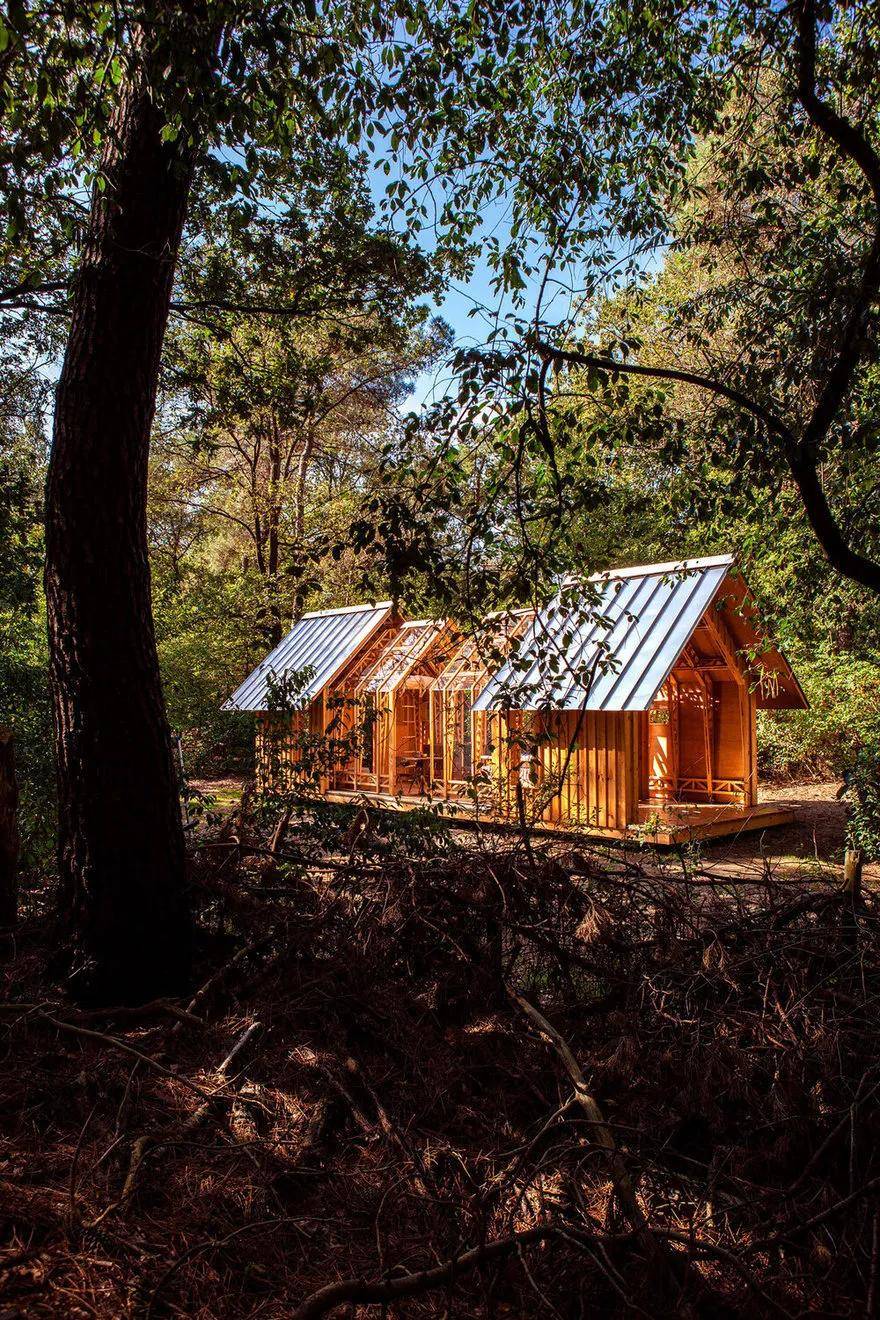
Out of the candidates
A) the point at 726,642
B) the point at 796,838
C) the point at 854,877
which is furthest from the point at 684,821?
the point at 854,877

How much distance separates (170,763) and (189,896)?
2.19ft

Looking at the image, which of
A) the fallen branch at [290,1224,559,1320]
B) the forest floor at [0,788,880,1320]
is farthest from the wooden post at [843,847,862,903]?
the fallen branch at [290,1224,559,1320]

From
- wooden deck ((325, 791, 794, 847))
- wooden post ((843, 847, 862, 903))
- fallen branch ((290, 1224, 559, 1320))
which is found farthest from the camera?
wooden deck ((325, 791, 794, 847))

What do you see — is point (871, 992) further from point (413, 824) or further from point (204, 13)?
point (204, 13)

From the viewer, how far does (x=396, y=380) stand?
992 inches

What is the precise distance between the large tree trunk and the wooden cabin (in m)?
3.78

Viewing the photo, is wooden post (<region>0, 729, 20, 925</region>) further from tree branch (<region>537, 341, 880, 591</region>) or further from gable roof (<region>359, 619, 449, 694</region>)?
gable roof (<region>359, 619, 449, 694</region>)

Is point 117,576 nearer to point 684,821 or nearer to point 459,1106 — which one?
point 459,1106

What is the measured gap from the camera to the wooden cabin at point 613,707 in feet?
37.6

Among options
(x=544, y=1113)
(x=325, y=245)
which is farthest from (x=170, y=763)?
(x=325, y=245)

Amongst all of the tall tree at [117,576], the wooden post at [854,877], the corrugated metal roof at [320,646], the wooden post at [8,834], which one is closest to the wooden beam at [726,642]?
the corrugated metal roof at [320,646]

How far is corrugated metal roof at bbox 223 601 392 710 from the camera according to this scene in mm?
16688

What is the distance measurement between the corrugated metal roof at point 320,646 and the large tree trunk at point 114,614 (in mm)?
11895

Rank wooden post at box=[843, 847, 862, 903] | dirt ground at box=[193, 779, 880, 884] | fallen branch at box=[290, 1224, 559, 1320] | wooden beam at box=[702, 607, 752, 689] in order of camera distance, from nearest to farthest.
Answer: fallen branch at box=[290, 1224, 559, 1320], wooden post at box=[843, 847, 862, 903], dirt ground at box=[193, 779, 880, 884], wooden beam at box=[702, 607, 752, 689]
